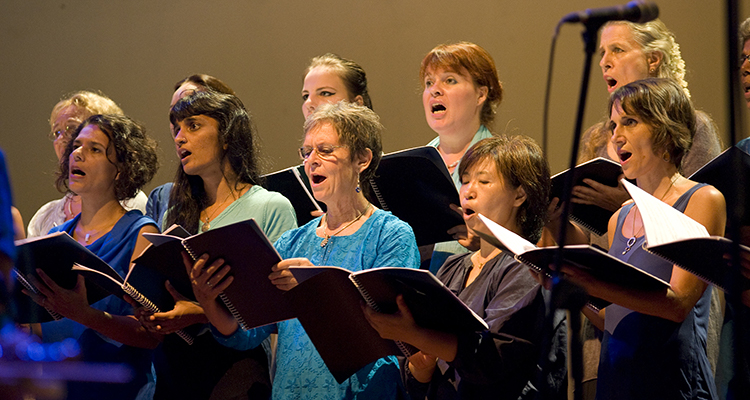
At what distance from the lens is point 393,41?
405cm

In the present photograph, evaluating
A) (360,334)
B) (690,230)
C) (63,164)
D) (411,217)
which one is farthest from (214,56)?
(690,230)

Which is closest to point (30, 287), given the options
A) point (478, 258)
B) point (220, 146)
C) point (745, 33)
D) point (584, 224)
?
point (220, 146)

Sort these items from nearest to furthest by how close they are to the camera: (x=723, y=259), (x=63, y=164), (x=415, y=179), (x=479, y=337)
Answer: (x=723, y=259)
(x=479, y=337)
(x=415, y=179)
(x=63, y=164)

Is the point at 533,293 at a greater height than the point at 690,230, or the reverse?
the point at 690,230

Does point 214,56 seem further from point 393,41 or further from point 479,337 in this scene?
point 479,337

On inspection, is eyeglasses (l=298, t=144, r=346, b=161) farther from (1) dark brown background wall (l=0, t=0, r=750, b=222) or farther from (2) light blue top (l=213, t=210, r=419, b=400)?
(1) dark brown background wall (l=0, t=0, r=750, b=222)

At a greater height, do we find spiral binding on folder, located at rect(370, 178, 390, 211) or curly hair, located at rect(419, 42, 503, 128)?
curly hair, located at rect(419, 42, 503, 128)

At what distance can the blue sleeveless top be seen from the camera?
1.70m

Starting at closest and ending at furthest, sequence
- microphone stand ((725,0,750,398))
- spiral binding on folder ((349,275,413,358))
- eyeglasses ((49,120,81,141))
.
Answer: microphone stand ((725,0,750,398)), spiral binding on folder ((349,275,413,358)), eyeglasses ((49,120,81,141))

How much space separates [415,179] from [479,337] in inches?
26.7

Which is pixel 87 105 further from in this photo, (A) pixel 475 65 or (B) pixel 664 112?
(B) pixel 664 112

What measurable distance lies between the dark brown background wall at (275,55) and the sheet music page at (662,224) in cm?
234

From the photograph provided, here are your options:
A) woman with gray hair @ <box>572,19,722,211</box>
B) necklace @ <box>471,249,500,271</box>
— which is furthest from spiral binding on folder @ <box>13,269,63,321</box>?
woman with gray hair @ <box>572,19,722,211</box>

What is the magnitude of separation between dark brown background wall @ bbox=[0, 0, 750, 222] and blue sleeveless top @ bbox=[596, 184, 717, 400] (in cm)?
215
